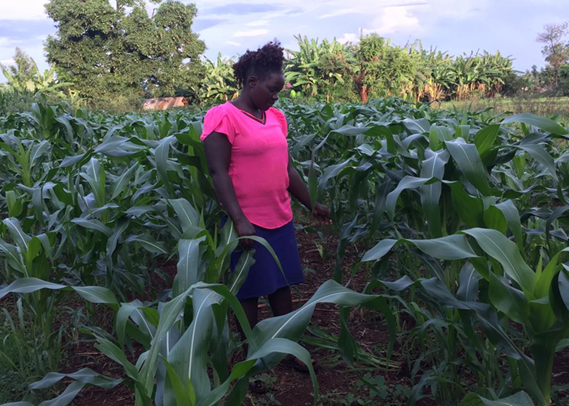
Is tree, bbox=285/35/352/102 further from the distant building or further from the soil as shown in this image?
the soil

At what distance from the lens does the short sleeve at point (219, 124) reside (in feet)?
7.04

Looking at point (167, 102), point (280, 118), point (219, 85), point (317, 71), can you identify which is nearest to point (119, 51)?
point (167, 102)

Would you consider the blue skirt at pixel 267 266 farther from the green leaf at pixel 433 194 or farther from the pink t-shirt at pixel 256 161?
the green leaf at pixel 433 194

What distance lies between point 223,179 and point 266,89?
0.46m

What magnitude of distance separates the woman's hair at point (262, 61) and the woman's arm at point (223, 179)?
0.36m

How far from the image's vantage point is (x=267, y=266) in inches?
91.6

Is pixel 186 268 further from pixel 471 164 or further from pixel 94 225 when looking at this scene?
pixel 471 164

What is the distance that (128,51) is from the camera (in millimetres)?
38500

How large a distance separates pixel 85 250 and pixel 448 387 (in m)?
1.80

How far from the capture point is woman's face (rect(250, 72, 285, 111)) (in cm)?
222

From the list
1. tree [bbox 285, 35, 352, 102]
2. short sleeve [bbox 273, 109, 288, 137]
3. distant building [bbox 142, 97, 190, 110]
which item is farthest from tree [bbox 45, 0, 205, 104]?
short sleeve [bbox 273, 109, 288, 137]

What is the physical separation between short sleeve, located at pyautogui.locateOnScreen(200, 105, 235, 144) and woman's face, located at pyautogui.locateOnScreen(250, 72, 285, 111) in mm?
173

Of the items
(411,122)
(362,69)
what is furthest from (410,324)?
(362,69)

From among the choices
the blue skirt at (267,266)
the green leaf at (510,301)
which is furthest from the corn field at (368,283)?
the blue skirt at (267,266)
